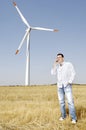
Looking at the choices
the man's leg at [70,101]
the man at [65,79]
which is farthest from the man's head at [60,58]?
the man's leg at [70,101]

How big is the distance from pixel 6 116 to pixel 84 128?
9.21 ft

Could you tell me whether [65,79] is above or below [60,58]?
below

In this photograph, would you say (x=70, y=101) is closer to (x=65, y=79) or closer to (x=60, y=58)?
(x=65, y=79)

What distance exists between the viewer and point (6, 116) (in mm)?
10102

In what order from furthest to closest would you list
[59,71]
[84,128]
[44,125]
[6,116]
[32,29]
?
1. [32,29]
2. [6,116]
3. [59,71]
4. [44,125]
5. [84,128]

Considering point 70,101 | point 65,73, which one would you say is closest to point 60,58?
point 65,73

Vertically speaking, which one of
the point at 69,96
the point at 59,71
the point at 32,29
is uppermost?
the point at 32,29

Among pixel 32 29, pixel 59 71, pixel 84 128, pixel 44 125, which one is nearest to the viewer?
pixel 84 128

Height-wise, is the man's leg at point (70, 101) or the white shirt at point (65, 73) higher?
the white shirt at point (65, 73)

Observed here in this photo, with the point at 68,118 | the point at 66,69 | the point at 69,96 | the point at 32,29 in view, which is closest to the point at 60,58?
the point at 66,69

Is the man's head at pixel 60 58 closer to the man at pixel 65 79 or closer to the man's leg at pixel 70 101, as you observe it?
the man at pixel 65 79

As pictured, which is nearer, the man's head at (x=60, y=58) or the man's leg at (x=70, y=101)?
the man's leg at (x=70, y=101)

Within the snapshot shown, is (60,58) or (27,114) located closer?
(60,58)

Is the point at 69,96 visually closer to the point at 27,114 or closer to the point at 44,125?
the point at 44,125
